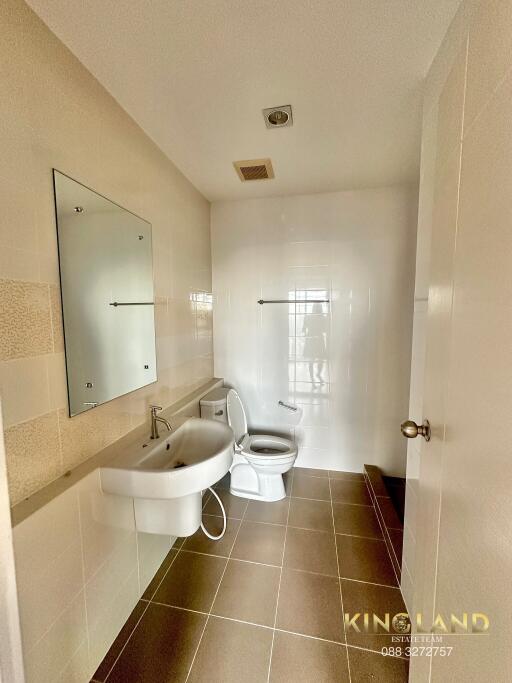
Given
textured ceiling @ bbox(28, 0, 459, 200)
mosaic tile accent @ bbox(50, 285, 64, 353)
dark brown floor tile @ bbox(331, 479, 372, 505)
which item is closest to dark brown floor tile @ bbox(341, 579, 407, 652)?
dark brown floor tile @ bbox(331, 479, 372, 505)

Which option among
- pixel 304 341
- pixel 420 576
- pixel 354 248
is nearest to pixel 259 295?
pixel 304 341

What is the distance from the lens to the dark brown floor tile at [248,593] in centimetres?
124

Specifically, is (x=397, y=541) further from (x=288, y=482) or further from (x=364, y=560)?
(x=288, y=482)

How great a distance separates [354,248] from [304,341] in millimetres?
834

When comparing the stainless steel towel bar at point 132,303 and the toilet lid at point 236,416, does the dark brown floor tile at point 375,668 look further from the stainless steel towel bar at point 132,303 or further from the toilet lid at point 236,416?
the stainless steel towel bar at point 132,303

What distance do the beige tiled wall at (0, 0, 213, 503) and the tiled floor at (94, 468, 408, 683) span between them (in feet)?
2.76

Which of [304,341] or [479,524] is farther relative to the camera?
[304,341]

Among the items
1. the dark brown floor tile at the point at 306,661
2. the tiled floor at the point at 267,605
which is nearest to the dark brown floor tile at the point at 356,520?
the tiled floor at the point at 267,605

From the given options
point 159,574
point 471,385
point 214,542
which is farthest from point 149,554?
point 471,385

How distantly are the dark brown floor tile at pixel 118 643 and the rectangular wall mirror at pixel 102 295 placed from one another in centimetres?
100

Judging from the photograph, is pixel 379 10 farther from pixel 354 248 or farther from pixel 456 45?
pixel 354 248

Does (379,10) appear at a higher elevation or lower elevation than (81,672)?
higher

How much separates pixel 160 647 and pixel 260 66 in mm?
2343

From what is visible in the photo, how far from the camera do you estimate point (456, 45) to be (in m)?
0.86
